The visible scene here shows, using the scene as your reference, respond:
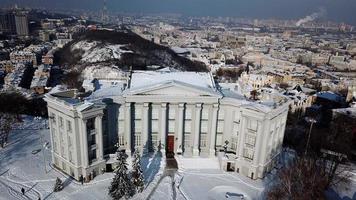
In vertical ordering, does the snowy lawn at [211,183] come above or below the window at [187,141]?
below

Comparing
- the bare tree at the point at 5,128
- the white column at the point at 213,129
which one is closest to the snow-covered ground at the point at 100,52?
the bare tree at the point at 5,128

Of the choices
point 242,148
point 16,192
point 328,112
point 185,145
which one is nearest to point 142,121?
point 185,145

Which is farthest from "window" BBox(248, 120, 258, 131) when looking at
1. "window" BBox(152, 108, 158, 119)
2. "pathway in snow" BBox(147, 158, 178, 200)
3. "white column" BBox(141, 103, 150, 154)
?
"white column" BBox(141, 103, 150, 154)

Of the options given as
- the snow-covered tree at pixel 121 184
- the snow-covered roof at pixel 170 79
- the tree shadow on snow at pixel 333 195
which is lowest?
the tree shadow on snow at pixel 333 195

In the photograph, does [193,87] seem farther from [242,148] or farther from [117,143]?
[117,143]

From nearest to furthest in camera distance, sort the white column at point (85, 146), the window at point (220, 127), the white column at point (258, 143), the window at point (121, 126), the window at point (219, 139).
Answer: the white column at point (85, 146) < the white column at point (258, 143) < the window at point (121, 126) < the window at point (220, 127) < the window at point (219, 139)

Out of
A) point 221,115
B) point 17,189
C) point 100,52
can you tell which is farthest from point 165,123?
point 100,52

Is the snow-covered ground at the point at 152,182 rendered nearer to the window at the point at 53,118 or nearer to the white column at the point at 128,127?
the white column at the point at 128,127

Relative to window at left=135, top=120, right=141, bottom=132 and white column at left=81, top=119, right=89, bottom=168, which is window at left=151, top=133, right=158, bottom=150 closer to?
window at left=135, top=120, right=141, bottom=132
